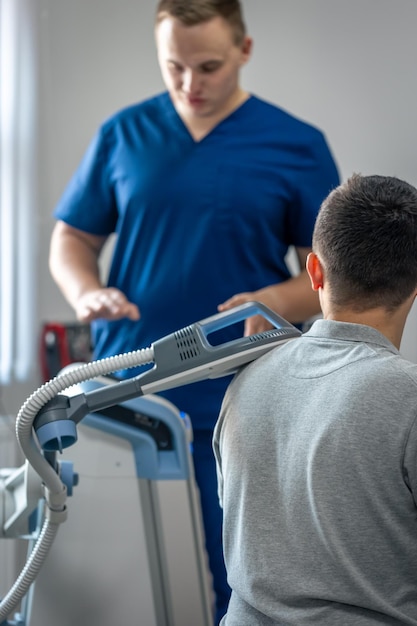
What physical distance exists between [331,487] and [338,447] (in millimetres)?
45

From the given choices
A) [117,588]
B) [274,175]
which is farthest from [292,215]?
[117,588]

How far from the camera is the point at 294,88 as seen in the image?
226 centimetres

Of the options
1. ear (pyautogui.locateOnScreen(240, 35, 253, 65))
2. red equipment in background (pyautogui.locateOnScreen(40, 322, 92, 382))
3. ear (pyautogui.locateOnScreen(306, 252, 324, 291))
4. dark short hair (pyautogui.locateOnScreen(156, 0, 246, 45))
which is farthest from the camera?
red equipment in background (pyautogui.locateOnScreen(40, 322, 92, 382))

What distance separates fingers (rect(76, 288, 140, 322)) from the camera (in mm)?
1558

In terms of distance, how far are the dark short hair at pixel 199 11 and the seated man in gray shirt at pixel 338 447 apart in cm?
70

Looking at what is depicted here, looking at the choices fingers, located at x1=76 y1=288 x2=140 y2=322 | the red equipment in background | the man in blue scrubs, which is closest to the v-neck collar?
the man in blue scrubs

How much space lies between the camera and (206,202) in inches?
69.0

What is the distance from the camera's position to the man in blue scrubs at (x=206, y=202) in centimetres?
171

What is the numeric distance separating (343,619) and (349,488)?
0.46 ft

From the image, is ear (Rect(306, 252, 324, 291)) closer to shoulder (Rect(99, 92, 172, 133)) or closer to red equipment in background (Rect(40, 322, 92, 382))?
shoulder (Rect(99, 92, 172, 133))

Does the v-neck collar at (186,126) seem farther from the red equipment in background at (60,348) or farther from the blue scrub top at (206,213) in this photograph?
the red equipment in background at (60,348)

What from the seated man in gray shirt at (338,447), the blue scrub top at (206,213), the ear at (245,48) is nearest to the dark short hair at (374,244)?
the seated man in gray shirt at (338,447)

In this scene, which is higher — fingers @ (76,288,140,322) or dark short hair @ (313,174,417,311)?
dark short hair @ (313,174,417,311)

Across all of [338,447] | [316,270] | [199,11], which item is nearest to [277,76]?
[199,11]
